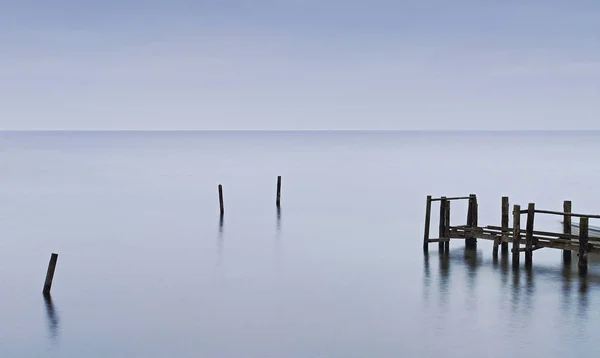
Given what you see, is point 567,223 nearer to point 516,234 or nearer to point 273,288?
point 516,234

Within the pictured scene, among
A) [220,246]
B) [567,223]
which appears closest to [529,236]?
[567,223]

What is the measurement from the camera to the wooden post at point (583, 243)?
22469 millimetres

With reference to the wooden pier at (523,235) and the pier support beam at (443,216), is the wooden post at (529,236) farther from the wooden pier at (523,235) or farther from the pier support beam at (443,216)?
the pier support beam at (443,216)

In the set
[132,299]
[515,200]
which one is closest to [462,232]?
[132,299]

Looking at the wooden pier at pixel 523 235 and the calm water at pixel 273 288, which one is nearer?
the calm water at pixel 273 288

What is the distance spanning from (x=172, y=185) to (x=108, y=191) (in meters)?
6.53

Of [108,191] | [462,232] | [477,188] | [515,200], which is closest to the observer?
[462,232]

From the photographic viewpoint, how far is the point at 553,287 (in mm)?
22938

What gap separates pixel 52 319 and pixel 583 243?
49.7 feet

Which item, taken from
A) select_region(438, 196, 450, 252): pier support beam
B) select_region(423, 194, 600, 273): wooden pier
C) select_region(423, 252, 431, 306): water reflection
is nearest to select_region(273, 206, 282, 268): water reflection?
select_region(423, 252, 431, 306): water reflection

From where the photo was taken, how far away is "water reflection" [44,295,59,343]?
1946 centimetres

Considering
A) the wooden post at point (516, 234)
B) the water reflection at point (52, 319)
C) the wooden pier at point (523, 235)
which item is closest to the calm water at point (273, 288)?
the water reflection at point (52, 319)

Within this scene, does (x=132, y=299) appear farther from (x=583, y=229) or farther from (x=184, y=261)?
(x=583, y=229)

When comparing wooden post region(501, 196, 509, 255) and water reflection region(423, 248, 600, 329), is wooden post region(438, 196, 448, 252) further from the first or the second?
wooden post region(501, 196, 509, 255)
